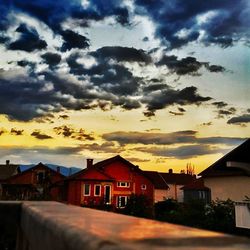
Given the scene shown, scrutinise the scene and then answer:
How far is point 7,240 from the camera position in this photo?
134 inches

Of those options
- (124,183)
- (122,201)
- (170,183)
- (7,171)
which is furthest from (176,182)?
(7,171)

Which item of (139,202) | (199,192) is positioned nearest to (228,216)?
(139,202)

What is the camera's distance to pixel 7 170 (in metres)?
73.2

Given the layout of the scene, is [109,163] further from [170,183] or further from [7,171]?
[170,183]

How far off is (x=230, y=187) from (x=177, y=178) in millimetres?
66390

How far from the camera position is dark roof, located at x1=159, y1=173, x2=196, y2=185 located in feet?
297

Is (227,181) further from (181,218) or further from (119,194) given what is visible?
(119,194)

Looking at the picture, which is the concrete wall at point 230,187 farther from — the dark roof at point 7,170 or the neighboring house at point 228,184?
the dark roof at point 7,170

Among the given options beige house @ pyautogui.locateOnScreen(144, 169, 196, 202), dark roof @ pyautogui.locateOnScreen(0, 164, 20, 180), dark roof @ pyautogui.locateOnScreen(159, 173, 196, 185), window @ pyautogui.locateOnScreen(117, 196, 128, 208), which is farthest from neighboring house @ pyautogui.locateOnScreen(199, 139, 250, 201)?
dark roof @ pyautogui.locateOnScreen(159, 173, 196, 185)

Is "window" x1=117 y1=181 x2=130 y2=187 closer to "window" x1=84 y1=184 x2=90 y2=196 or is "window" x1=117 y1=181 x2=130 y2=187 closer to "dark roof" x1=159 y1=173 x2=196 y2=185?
"window" x1=84 y1=184 x2=90 y2=196

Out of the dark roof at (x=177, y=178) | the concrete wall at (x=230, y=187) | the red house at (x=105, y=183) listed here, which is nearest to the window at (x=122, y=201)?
the red house at (x=105, y=183)

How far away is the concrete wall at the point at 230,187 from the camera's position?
25609 mm

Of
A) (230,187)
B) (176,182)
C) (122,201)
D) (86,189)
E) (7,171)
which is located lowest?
(122,201)

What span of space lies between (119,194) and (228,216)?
4111 cm
